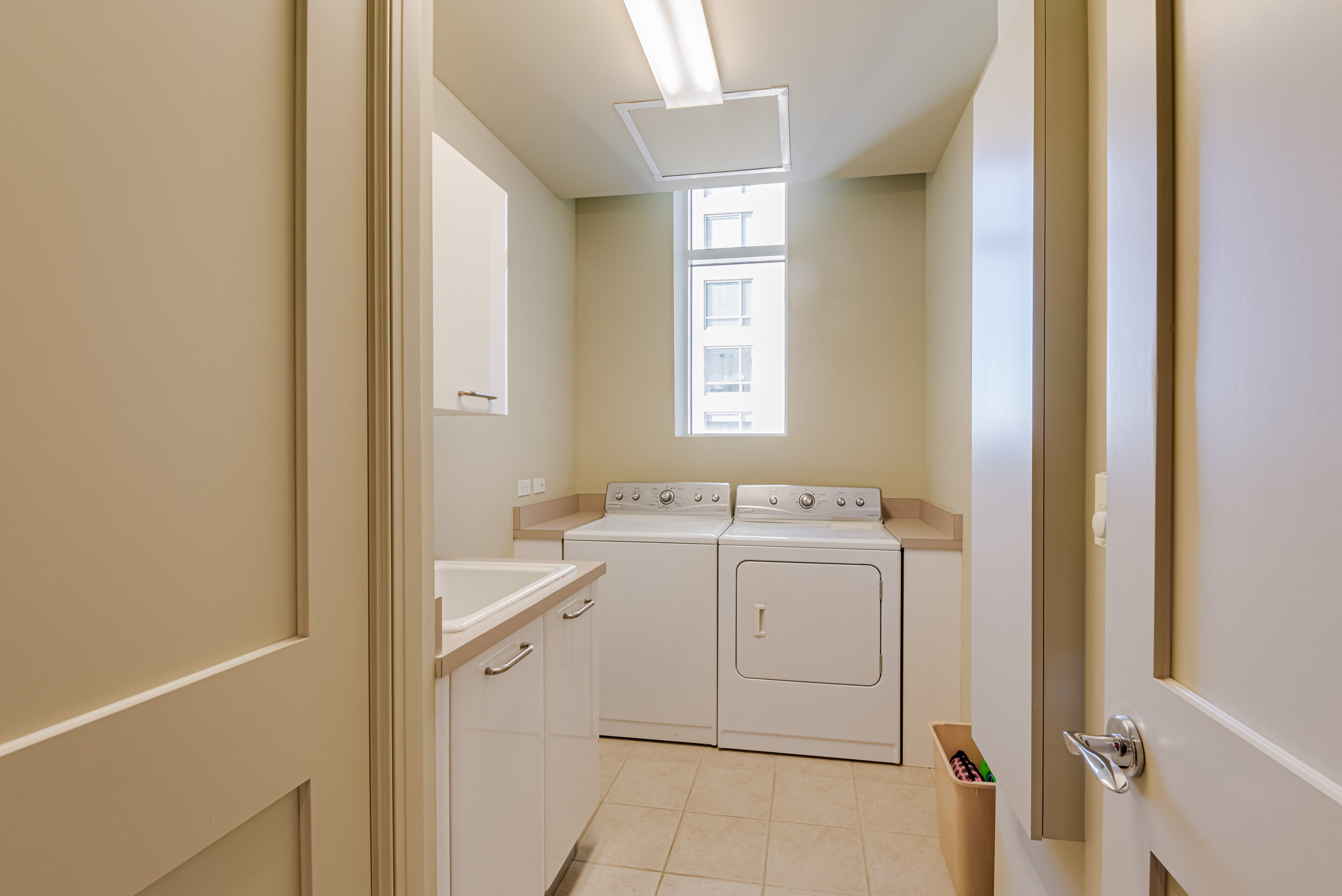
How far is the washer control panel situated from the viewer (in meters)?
3.09

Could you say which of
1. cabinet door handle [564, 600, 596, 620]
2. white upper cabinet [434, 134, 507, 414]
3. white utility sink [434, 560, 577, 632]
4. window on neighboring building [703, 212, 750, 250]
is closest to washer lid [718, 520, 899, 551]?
cabinet door handle [564, 600, 596, 620]

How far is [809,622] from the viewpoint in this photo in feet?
8.12

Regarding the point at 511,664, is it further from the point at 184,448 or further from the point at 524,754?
the point at 184,448

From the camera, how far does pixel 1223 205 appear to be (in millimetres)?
505

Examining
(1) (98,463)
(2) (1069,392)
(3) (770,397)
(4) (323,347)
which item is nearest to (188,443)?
(1) (98,463)

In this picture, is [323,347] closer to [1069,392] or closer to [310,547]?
[310,547]

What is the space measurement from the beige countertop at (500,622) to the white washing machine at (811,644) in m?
0.93

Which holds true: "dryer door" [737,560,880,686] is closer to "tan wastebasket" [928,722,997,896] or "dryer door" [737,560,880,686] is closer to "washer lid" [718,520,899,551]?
"washer lid" [718,520,899,551]

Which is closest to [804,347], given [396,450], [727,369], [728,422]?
[727,369]

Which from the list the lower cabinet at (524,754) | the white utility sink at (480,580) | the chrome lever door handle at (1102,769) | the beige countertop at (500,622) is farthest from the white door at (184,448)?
the white utility sink at (480,580)

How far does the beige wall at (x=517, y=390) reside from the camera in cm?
217

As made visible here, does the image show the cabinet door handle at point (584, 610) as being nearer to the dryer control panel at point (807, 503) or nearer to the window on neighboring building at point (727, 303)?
the dryer control panel at point (807, 503)

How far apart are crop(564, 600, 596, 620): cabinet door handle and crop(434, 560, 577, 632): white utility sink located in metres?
0.10

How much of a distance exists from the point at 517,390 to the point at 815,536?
4.55 feet
